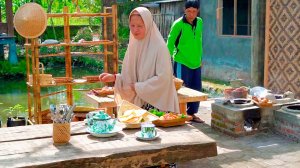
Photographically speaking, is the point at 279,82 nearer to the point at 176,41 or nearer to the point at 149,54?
the point at 176,41

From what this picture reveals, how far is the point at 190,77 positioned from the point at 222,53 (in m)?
5.77

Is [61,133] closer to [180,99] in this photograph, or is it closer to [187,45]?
[180,99]

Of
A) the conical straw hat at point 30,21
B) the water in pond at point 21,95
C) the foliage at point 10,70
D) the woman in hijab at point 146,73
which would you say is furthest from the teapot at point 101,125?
the foliage at point 10,70

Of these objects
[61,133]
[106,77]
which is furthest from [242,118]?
[61,133]

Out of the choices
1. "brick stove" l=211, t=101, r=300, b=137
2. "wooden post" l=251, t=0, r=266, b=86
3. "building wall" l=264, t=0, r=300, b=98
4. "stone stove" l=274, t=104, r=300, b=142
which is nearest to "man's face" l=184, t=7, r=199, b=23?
"brick stove" l=211, t=101, r=300, b=137

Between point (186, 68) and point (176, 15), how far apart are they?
7906 millimetres

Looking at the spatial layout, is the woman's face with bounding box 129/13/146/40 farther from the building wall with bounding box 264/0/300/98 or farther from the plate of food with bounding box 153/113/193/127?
the building wall with bounding box 264/0/300/98

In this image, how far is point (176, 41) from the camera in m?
5.64

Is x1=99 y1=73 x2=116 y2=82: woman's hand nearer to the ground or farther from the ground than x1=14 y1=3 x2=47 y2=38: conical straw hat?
nearer to the ground

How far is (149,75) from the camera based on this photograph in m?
4.11

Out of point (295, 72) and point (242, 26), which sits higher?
point (242, 26)

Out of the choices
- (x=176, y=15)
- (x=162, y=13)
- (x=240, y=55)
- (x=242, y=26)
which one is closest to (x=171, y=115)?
(x=240, y=55)

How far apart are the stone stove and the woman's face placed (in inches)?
82.6

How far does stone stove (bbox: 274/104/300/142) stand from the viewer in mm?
4934
